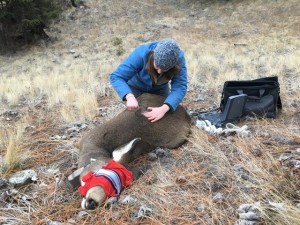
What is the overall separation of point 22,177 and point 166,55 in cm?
166

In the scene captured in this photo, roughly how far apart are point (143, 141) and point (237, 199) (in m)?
1.37

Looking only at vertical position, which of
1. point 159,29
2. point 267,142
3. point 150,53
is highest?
point 150,53

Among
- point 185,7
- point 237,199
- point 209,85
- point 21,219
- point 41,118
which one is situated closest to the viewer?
point 237,199

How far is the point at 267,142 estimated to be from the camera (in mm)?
3391

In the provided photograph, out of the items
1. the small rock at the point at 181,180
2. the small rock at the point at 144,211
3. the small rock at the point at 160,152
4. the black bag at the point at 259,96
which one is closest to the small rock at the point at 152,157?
the small rock at the point at 160,152

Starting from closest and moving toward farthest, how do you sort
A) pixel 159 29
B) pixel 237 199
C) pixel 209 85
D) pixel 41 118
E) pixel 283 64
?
pixel 237 199 → pixel 41 118 → pixel 209 85 → pixel 283 64 → pixel 159 29

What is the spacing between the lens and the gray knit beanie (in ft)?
11.4

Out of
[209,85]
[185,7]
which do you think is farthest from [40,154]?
[185,7]

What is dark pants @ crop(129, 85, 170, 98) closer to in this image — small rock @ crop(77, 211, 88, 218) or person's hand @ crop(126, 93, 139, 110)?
person's hand @ crop(126, 93, 139, 110)

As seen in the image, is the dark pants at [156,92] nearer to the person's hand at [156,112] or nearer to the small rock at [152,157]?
the person's hand at [156,112]

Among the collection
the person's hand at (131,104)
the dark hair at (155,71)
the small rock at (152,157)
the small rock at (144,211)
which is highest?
the dark hair at (155,71)

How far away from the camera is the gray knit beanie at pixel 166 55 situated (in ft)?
11.4

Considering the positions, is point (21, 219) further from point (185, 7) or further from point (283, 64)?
point (185, 7)

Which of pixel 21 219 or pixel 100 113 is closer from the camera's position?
pixel 21 219
